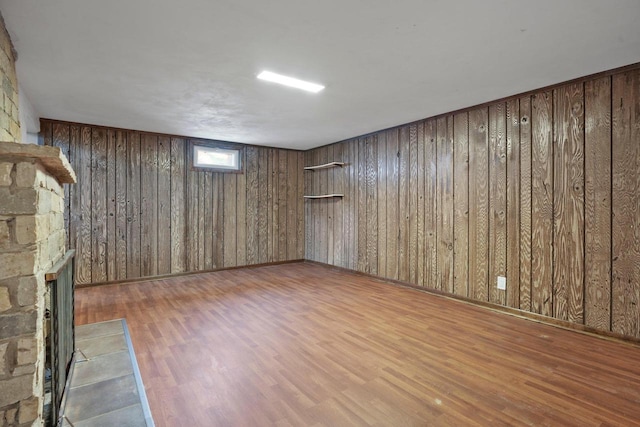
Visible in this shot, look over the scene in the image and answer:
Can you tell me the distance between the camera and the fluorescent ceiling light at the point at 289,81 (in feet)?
9.10

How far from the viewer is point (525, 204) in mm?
3230

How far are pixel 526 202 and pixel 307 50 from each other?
263 centimetres

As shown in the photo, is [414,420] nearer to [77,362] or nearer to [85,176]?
[77,362]

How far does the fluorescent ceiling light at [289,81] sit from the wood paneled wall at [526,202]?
72.5 inches

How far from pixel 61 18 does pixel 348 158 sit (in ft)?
13.6

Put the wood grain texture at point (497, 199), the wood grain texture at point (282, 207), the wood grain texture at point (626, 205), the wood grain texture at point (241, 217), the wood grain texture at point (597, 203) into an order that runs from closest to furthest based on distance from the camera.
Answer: the wood grain texture at point (626, 205)
the wood grain texture at point (597, 203)
the wood grain texture at point (497, 199)
the wood grain texture at point (241, 217)
the wood grain texture at point (282, 207)

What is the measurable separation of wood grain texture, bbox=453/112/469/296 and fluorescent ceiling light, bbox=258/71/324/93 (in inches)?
73.1

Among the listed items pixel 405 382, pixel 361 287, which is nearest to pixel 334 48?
pixel 405 382

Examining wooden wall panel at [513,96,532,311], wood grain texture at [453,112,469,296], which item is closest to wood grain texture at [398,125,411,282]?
wood grain texture at [453,112,469,296]

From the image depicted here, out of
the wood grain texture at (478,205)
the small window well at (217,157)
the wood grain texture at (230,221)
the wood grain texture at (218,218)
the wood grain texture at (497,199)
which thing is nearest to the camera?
the wood grain texture at (497,199)

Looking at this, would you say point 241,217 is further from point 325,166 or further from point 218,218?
point 325,166

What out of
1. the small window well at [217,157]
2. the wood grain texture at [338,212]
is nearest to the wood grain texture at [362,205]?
the wood grain texture at [338,212]

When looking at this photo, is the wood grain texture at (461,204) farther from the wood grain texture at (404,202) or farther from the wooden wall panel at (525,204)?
the wood grain texture at (404,202)

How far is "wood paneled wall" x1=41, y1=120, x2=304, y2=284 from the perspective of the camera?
4.41 m
